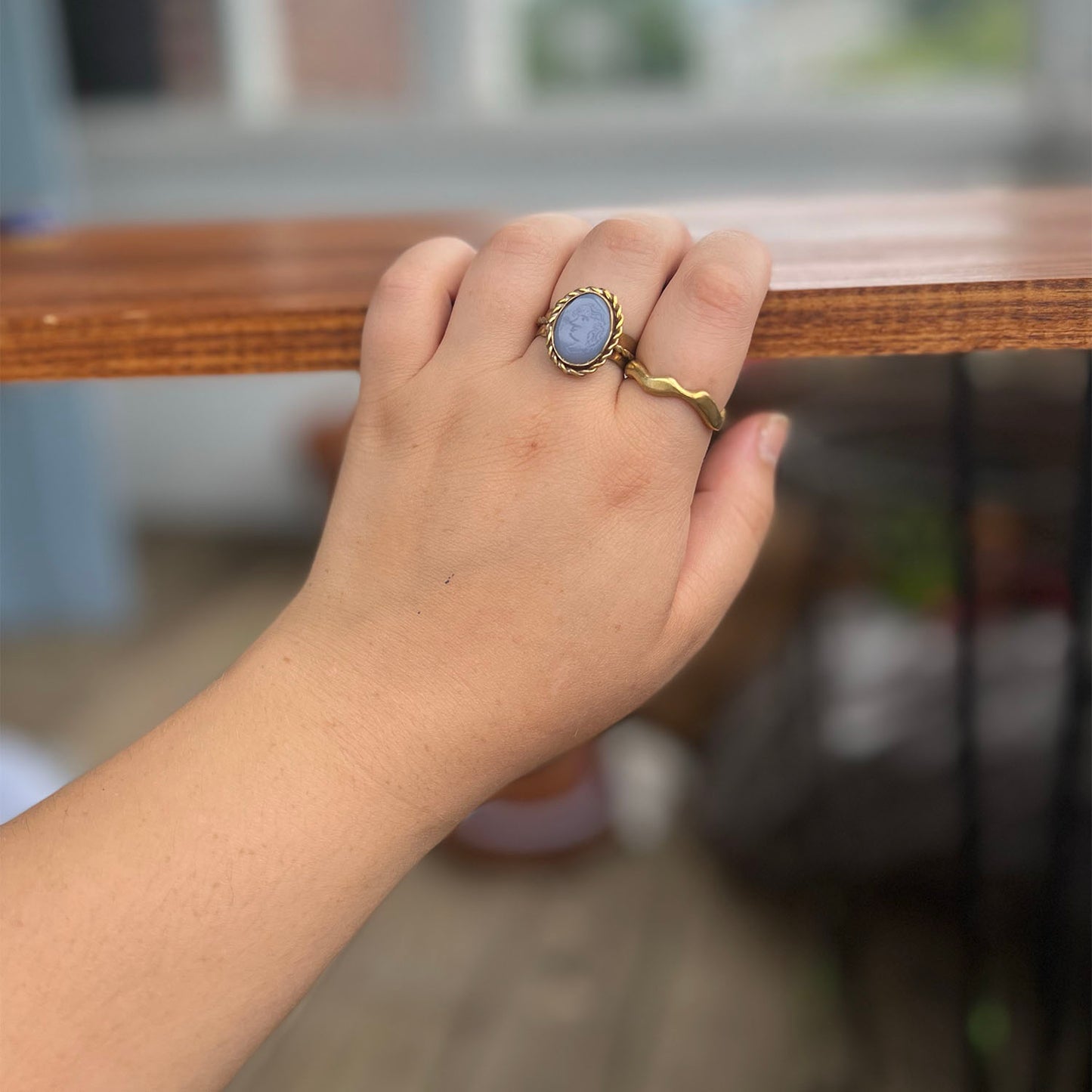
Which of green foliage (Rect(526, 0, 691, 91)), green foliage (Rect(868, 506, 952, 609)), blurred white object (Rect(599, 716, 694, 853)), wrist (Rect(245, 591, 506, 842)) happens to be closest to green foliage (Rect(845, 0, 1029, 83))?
green foliage (Rect(526, 0, 691, 91))

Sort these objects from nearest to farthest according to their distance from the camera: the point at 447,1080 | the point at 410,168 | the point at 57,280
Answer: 1. the point at 57,280
2. the point at 447,1080
3. the point at 410,168

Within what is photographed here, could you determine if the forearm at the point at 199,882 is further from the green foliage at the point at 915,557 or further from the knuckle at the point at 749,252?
the green foliage at the point at 915,557

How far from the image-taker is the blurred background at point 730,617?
130 cm

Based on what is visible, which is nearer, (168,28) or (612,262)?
(612,262)

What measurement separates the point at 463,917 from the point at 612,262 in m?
1.32

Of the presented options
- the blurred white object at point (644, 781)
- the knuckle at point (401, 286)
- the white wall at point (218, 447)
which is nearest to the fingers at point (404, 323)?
the knuckle at point (401, 286)

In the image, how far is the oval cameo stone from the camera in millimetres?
390

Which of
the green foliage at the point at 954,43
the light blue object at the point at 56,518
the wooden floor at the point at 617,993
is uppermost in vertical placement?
the green foliage at the point at 954,43

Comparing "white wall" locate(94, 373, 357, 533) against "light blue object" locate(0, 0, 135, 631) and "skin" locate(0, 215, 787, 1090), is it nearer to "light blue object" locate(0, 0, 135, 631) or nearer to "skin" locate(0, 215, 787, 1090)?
"light blue object" locate(0, 0, 135, 631)

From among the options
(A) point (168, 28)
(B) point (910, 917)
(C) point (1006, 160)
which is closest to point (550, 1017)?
(B) point (910, 917)

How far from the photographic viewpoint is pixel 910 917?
1.46 metres

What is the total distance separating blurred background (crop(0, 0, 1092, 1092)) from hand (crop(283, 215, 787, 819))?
0.34 meters

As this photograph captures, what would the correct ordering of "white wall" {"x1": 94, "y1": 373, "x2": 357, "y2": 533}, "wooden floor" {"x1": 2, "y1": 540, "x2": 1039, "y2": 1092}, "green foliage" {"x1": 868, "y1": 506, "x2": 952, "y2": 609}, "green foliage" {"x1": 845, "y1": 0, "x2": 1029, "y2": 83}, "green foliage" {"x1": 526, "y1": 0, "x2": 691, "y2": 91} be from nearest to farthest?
"wooden floor" {"x1": 2, "y1": 540, "x2": 1039, "y2": 1092} < "green foliage" {"x1": 868, "y1": 506, "x2": 952, "y2": 609} < "green foliage" {"x1": 845, "y1": 0, "x2": 1029, "y2": 83} < "green foliage" {"x1": 526, "y1": 0, "x2": 691, "y2": 91} < "white wall" {"x1": 94, "y1": 373, "x2": 357, "y2": 533}

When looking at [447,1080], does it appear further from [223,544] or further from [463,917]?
[223,544]
